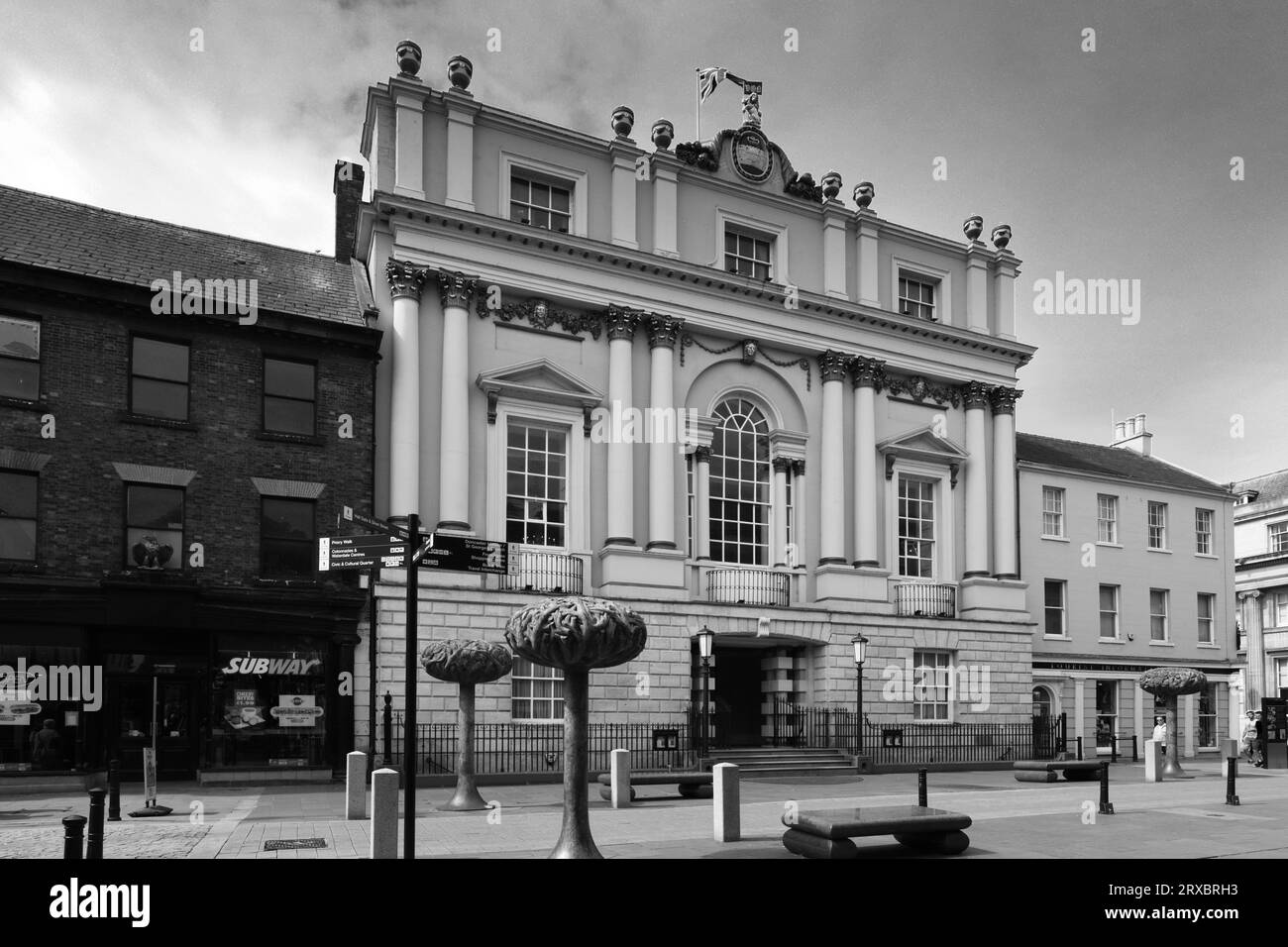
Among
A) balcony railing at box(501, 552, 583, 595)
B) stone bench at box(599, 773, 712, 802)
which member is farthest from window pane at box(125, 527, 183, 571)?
stone bench at box(599, 773, 712, 802)

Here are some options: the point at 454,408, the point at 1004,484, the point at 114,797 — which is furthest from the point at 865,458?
the point at 114,797

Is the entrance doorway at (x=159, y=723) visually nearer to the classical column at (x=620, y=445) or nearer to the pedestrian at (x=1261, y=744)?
the classical column at (x=620, y=445)

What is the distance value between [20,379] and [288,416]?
16.2ft

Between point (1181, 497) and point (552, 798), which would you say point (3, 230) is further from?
point (1181, 497)

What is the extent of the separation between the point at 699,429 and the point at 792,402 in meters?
3.15

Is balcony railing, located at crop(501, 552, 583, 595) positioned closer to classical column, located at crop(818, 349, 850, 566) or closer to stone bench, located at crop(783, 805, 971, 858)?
classical column, located at crop(818, 349, 850, 566)

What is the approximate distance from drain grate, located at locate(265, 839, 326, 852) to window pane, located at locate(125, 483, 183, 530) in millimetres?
9774

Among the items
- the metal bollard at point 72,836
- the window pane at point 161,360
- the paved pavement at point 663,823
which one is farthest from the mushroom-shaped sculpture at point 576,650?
the window pane at point 161,360

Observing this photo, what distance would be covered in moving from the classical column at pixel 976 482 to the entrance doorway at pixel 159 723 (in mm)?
20973

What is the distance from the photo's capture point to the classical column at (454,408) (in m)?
24.5

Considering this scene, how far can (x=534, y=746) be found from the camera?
24.5 m

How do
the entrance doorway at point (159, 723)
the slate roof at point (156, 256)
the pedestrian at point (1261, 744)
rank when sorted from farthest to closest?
the pedestrian at point (1261, 744)
the slate roof at point (156, 256)
the entrance doorway at point (159, 723)

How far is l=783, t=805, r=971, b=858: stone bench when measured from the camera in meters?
11.9
